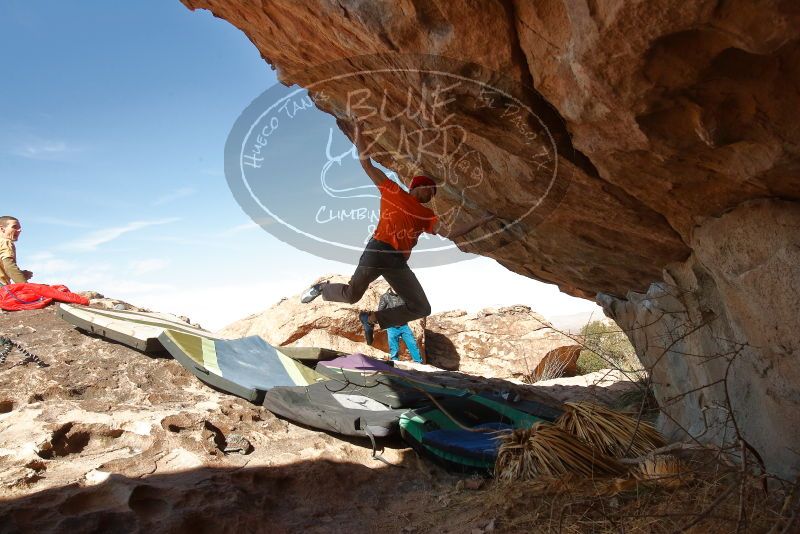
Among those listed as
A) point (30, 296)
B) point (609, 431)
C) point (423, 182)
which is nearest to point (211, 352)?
point (30, 296)

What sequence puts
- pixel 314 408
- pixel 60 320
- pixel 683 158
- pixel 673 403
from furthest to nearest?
1. pixel 60 320
2. pixel 314 408
3. pixel 673 403
4. pixel 683 158

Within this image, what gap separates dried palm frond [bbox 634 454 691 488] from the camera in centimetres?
301

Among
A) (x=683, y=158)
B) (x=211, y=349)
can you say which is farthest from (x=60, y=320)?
(x=683, y=158)

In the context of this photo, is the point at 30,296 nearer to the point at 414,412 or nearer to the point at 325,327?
the point at 325,327

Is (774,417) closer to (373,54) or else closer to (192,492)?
(373,54)

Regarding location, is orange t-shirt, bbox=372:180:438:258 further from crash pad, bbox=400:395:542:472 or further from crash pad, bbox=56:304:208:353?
crash pad, bbox=56:304:208:353

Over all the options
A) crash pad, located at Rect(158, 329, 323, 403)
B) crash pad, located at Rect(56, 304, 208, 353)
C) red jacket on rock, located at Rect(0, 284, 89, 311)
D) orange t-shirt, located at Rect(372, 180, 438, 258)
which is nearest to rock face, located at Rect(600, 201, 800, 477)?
orange t-shirt, located at Rect(372, 180, 438, 258)

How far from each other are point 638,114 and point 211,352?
525 cm

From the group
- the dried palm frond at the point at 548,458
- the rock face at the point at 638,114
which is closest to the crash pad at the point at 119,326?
the rock face at the point at 638,114

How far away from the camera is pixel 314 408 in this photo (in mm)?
4953

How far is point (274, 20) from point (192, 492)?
3.24 m

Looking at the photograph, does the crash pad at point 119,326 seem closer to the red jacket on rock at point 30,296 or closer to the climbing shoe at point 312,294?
the red jacket on rock at point 30,296

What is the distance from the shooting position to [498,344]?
11414 mm

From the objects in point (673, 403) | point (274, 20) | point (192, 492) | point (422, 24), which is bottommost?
point (192, 492)
